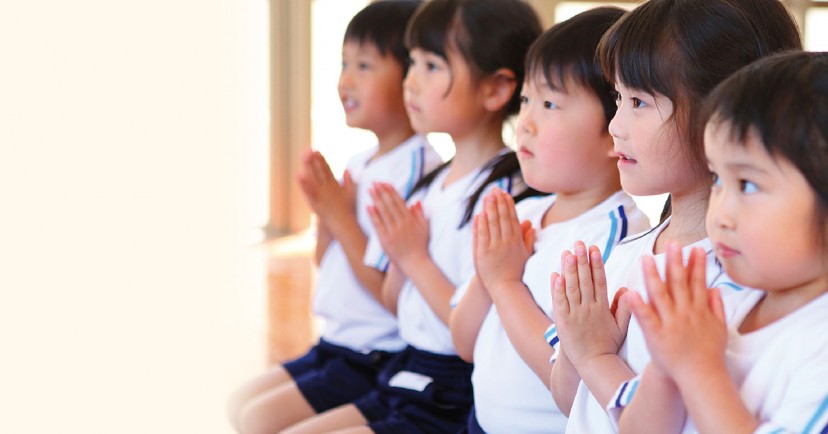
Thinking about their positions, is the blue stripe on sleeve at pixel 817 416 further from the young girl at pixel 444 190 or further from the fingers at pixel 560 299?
the young girl at pixel 444 190

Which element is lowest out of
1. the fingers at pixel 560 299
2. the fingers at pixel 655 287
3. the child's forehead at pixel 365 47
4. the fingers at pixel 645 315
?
the fingers at pixel 560 299

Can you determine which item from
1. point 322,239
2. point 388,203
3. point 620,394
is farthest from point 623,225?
point 322,239

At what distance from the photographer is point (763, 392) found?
869 mm

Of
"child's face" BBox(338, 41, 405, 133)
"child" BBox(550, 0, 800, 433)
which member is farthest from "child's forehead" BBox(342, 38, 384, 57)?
"child" BBox(550, 0, 800, 433)

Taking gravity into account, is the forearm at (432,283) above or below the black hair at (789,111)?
below

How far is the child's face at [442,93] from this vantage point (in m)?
1.72

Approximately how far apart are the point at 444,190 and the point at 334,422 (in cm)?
47

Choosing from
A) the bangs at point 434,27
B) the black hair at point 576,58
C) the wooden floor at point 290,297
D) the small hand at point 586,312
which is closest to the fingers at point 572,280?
the small hand at point 586,312

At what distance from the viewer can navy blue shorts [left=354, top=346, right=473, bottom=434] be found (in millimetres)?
1573

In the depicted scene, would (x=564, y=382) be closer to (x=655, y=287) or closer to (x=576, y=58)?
(x=655, y=287)

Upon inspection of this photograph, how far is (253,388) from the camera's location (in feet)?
6.55

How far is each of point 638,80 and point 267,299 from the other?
9.07ft

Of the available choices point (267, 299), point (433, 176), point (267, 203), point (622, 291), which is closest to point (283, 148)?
point (267, 203)

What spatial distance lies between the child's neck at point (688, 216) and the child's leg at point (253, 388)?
3.58ft
